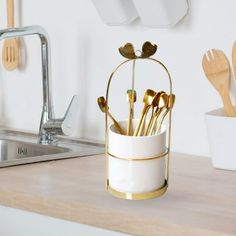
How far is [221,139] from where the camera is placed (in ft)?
4.07

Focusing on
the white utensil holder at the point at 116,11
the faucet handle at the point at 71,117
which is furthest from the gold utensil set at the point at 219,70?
the faucet handle at the point at 71,117

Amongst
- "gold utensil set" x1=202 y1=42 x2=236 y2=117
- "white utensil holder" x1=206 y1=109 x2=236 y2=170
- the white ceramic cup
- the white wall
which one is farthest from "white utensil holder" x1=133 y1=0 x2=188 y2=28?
the white ceramic cup

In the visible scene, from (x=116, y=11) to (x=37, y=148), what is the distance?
0.42 m

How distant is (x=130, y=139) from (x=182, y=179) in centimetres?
22

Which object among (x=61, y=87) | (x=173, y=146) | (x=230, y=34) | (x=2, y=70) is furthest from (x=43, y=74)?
(x=230, y=34)

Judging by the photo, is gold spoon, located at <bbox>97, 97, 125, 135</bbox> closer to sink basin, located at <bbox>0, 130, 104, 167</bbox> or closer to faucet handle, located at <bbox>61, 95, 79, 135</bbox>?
sink basin, located at <bbox>0, 130, 104, 167</bbox>

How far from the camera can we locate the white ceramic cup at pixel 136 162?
3.41ft

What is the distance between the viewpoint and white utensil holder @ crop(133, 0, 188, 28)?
51.7 inches

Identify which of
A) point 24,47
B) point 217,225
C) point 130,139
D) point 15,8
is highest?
point 15,8

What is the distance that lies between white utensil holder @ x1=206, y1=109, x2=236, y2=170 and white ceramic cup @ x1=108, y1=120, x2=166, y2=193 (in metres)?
0.21

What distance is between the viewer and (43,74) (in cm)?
155

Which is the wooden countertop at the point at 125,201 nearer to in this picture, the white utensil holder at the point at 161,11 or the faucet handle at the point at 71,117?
the faucet handle at the point at 71,117

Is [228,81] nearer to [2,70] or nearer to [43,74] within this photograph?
[43,74]

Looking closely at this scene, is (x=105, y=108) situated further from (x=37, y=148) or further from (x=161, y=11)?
(x=37, y=148)
